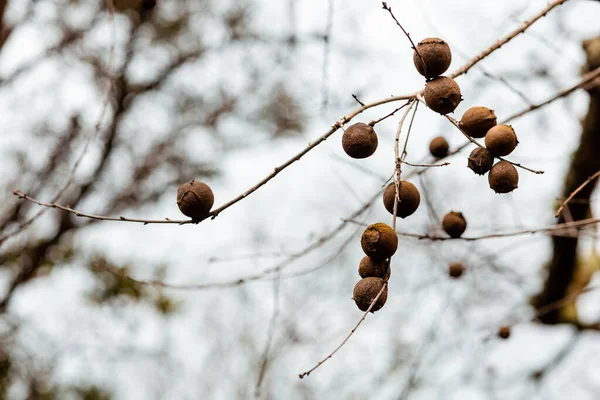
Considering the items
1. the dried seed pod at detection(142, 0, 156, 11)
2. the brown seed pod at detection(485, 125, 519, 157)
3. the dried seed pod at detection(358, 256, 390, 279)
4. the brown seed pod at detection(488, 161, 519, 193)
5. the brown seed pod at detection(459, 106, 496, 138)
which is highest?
the dried seed pod at detection(142, 0, 156, 11)

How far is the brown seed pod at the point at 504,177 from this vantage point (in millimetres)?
1242

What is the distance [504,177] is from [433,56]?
309mm

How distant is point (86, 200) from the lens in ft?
16.6

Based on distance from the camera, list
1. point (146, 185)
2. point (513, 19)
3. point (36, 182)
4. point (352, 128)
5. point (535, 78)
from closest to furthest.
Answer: point (352, 128) → point (513, 19) → point (535, 78) → point (36, 182) → point (146, 185)

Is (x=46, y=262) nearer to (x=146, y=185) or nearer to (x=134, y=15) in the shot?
(x=146, y=185)

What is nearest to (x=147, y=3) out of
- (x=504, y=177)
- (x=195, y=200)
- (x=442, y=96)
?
(x=195, y=200)

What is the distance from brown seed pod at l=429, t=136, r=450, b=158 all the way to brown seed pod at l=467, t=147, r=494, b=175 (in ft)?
1.81

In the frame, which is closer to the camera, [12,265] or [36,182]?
[36,182]

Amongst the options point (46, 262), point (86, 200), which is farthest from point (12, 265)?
point (86, 200)

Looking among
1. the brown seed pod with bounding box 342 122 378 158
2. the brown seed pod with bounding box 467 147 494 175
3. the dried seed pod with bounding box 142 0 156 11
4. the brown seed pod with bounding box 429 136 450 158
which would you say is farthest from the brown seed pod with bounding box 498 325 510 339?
the dried seed pod with bounding box 142 0 156 11

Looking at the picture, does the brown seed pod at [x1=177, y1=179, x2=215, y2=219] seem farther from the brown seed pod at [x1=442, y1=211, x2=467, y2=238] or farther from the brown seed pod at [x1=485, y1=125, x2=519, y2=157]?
the brown seed pod at [x1=442, y1=211, x2=467, y2=238]

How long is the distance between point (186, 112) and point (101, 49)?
948 millimetres

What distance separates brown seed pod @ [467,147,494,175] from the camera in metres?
1.28

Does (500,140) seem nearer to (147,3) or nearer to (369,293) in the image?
(369,293)
